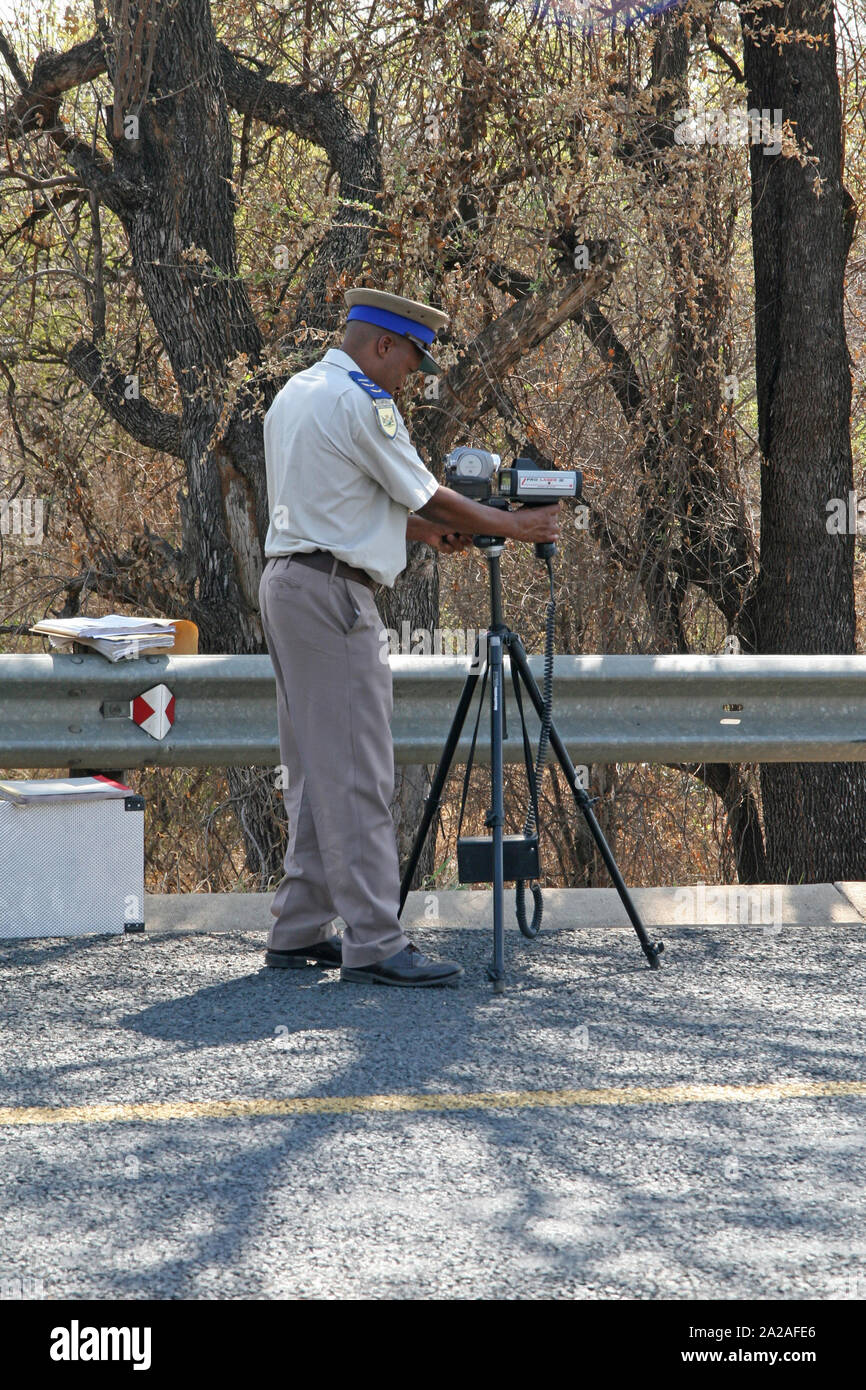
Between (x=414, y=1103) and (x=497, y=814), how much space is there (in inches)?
46.9

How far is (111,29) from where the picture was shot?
748cm

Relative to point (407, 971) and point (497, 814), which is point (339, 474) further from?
point (407, 971)

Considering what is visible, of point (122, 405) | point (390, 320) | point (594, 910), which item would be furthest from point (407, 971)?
point (122, 405)

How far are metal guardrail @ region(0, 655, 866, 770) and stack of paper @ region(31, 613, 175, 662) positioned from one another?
46 millimetres

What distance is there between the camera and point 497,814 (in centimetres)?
432

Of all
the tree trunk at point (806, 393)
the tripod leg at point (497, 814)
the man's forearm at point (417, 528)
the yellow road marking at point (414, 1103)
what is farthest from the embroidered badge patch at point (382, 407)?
the tree trunk at point (806, 393)

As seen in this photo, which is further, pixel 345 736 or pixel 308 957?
pixel 308 957

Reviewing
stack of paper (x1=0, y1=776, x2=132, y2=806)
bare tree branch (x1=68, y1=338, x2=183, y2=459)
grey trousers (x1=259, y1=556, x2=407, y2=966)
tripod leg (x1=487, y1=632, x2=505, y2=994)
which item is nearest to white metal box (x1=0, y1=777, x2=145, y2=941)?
stack of paper (x1=0, y1=776, x2=132, y2=806)

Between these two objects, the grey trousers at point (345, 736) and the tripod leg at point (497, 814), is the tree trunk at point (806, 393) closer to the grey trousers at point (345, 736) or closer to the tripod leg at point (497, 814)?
the tripod leg at point (497, 814)

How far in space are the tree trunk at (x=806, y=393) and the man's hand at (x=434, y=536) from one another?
4202mm

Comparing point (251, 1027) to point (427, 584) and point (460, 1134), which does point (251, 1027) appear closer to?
point (460, 1134)

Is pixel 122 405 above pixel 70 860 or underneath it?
above

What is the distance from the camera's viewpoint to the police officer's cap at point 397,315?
14.2ft
